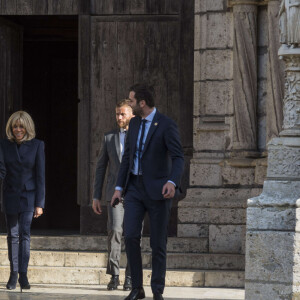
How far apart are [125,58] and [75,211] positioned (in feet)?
14.6

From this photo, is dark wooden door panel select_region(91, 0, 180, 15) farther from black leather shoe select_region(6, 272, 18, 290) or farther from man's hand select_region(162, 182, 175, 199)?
man's hand select_region(162, 182, 175, 199)

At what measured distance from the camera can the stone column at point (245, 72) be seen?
12875mm

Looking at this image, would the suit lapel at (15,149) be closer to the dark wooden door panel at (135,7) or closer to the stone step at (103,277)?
the stone step at (103,277)

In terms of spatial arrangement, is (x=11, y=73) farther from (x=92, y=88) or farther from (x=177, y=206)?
Answer: (x=177, y=206)

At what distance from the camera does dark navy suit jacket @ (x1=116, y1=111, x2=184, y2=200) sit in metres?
9.77

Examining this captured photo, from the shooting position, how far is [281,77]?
1259 centimetres

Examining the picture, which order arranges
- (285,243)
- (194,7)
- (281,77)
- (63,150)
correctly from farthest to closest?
(63,150) → (194,7) → (281,77) → (285,243)

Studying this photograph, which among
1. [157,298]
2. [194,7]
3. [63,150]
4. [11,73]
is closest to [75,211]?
[63,150]

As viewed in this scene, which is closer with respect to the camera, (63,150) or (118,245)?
(118,245)

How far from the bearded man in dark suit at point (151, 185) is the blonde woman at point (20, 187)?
1.51 meters

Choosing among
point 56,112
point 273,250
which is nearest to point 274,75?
point 273,250

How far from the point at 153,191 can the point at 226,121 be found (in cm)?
345

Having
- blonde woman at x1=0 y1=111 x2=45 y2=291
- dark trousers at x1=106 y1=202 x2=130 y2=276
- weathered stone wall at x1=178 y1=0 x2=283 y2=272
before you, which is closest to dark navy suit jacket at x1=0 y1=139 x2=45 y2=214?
blonde woman at x1=0 y1=111 x2=45 y2=291

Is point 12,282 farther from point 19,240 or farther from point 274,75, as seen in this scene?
point 274,75
